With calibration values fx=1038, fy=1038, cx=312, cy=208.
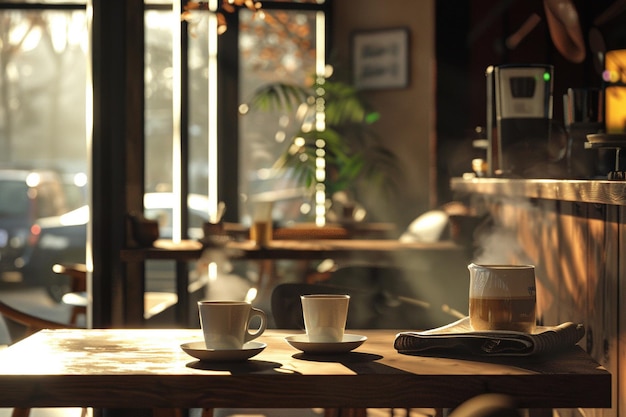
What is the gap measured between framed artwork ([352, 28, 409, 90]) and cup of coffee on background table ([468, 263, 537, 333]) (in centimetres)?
641

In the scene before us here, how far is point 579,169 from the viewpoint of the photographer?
3188 millimetres

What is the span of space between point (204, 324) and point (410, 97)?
6.57 meters

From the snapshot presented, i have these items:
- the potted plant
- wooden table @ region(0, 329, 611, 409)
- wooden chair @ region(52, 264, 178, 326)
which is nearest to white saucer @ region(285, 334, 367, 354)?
wooden table @ region(0, 329, 611, 409)

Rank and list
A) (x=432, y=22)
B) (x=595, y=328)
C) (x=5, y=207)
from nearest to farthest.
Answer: (x=595, y=328) → (x=432, y=22) → (x=5, y=207)

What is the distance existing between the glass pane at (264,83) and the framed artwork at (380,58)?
39 centimetres

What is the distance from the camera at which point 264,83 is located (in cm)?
812

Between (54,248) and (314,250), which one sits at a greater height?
(314,250)

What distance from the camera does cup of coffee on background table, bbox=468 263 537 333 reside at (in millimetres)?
1870

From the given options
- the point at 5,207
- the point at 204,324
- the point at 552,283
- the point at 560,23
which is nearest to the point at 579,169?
the point at 552,283

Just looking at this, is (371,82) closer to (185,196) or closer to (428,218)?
(185,196)

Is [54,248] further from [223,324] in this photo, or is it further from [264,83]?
[223,324]

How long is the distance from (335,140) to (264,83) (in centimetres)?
87

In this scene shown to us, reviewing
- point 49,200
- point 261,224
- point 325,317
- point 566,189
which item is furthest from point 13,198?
point 325,317

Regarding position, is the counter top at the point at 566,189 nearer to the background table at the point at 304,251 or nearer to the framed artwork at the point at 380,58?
the background table at the point at 304,251
